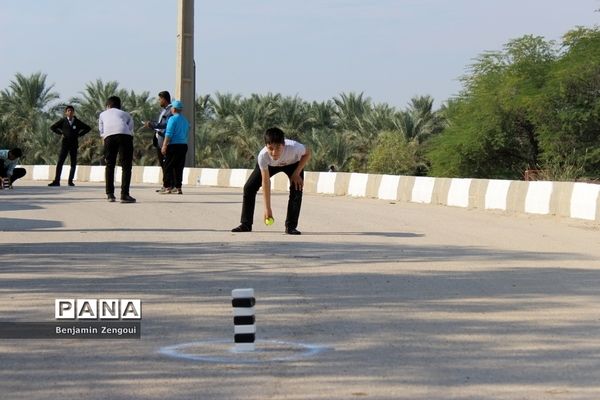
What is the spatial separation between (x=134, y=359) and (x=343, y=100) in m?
61.5

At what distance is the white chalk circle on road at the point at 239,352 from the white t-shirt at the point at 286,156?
26.6ft

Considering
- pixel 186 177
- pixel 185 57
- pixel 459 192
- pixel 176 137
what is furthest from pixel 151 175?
pixel 459 192

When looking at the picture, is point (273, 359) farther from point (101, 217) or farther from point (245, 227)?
point (101, 217)

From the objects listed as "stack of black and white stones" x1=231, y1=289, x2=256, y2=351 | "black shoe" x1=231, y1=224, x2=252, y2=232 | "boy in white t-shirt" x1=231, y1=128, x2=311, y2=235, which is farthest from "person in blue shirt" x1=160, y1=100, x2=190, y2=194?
"stack of black and white stones" x1=231, y1=289, x2=256, y2=351

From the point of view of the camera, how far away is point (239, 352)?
7.93 m

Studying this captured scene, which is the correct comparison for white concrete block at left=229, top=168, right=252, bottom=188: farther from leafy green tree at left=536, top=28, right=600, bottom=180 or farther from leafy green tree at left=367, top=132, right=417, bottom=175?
leafy green tree at left=367, top=132, right=417, bottom=175

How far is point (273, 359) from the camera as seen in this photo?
7773 mm

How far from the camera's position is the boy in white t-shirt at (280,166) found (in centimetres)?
1631

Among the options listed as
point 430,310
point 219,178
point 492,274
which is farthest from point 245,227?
point 219,178

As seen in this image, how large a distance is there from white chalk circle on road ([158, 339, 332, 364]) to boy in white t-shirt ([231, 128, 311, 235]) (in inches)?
313

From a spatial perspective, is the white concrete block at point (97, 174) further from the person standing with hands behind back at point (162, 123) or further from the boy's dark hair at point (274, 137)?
the boy's dark hair at point (274, 137)

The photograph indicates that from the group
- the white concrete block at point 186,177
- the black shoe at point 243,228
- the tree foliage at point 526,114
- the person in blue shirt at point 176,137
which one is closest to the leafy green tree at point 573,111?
the tree foliage at point 526,114

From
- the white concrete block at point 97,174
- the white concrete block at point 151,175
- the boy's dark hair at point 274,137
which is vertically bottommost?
the white concrete block at point 97,174

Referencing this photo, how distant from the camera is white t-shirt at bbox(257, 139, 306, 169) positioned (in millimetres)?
16484
